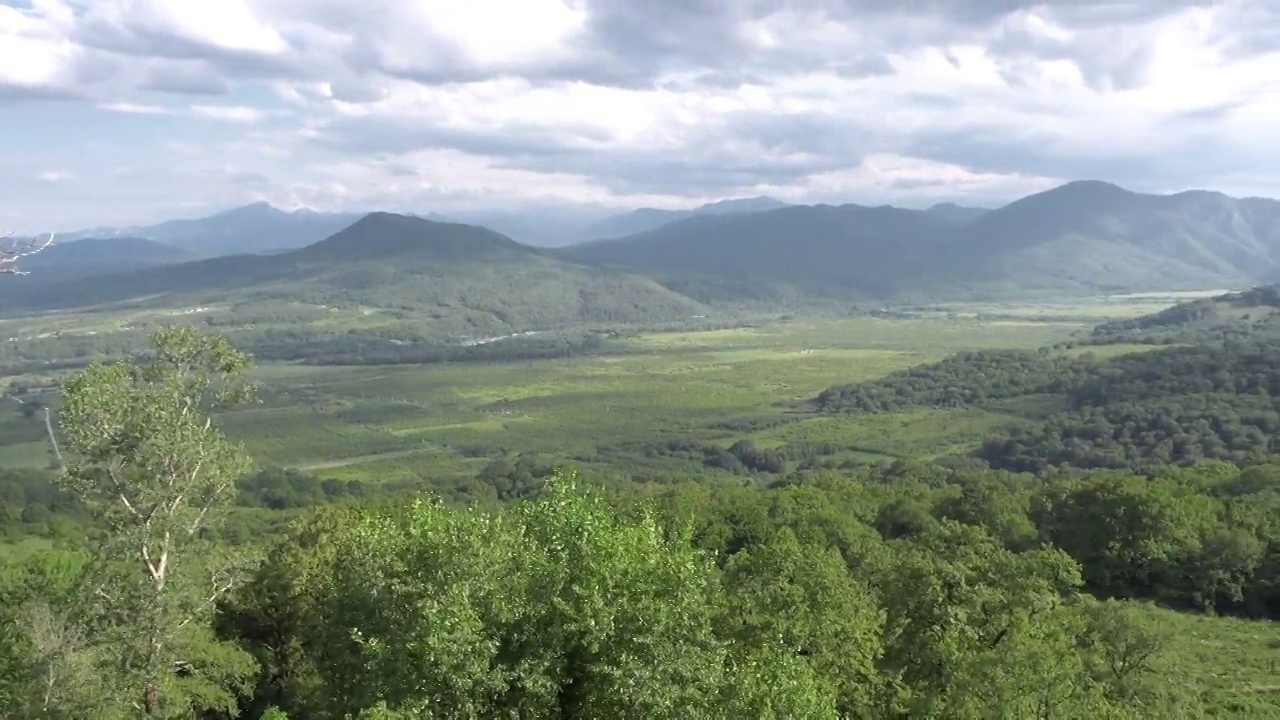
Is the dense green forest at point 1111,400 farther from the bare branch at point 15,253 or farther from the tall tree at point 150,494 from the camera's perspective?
the bare branch at point 15,253

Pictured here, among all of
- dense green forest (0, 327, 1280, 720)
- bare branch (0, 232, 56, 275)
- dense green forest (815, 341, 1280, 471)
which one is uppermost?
bare branch (0, 232, 56, 275)

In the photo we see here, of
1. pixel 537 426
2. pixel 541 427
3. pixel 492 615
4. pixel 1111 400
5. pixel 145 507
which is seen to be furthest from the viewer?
pixel 537 426

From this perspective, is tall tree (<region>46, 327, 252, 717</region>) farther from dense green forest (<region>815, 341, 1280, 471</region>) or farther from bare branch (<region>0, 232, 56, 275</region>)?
dense green forest (<region>815, 341, 1280, 471</region>)

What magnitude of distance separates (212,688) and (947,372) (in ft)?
540

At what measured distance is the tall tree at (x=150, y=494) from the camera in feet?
76.7

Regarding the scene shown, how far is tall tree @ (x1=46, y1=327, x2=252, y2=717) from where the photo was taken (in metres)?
23.4

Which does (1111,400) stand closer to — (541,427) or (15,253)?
(541,427)

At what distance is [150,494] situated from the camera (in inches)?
949

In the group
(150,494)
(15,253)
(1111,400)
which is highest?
(15,253)

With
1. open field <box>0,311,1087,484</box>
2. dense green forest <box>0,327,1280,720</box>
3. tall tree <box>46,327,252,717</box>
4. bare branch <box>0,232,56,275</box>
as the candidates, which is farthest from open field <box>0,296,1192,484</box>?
bare branch <box>0,232,56,275</box>

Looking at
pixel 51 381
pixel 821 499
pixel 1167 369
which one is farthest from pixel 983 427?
pixel 51 381

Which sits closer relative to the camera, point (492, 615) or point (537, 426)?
point (492, 615)

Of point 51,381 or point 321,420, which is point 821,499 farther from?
point 51,381

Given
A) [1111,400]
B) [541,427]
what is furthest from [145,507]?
[1111,400]
